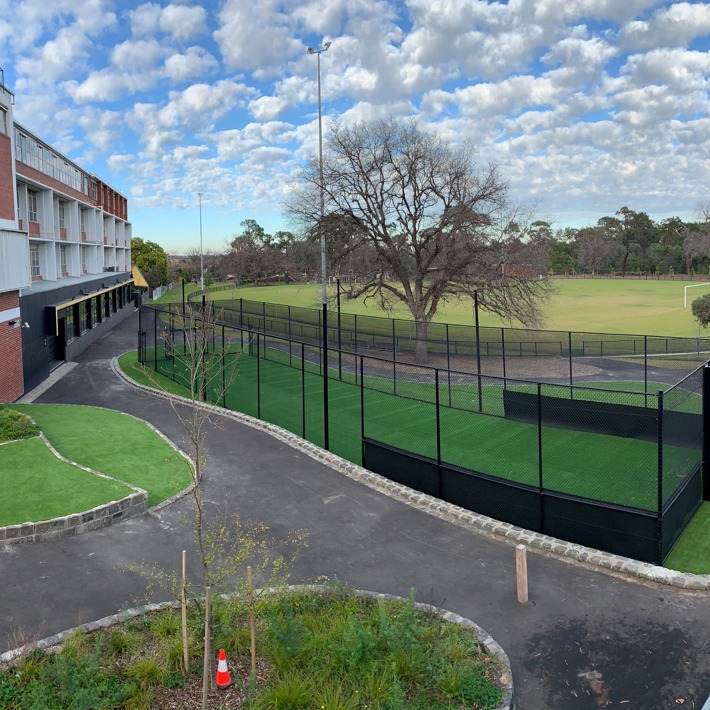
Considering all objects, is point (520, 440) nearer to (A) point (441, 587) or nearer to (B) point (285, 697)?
(A) point (441, 587)

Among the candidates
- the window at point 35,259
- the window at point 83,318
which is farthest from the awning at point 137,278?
the window at point 83,318

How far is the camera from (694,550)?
10.6 meters

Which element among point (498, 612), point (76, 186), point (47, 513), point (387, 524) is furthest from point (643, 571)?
point (76, 186)

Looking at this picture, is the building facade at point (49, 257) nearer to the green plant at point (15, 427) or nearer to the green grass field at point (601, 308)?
the green plant at point (15, 427)

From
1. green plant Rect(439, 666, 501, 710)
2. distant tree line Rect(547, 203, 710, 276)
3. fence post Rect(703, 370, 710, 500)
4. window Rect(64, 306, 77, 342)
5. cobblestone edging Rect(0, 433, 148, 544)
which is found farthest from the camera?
distant tree line Rect(547, 203, 710, 276)

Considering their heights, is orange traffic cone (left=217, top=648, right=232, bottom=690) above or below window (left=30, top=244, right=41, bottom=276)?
below

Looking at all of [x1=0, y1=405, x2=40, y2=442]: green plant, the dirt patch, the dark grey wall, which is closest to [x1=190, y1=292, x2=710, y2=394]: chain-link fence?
the dirt patch

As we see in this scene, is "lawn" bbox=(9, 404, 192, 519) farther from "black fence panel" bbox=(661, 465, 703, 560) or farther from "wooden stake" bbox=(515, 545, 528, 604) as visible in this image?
"black fence panel" bbox=(661, 465, 703, 560)

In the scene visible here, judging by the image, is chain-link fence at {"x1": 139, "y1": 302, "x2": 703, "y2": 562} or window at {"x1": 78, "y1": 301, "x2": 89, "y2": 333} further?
window at {"x1": 78, "y1": 301, "x2": 89, "y2": 333}

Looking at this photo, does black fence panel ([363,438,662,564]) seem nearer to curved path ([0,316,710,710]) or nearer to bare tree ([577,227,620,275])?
curved path ([0,316,710,710])

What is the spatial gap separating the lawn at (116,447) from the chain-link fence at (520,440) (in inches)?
81.7

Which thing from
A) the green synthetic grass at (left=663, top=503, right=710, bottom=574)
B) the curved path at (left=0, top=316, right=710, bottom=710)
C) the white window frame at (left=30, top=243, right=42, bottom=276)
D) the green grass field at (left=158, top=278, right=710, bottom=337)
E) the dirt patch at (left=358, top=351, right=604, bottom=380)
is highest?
the white window frame at (left=30, top=243, right=42, bottom=276)

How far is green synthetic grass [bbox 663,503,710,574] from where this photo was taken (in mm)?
9995

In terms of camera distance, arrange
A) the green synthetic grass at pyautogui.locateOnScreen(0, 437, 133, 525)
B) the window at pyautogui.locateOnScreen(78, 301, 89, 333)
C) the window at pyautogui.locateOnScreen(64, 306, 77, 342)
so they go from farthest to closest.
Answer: the window at pyautogui.locateOnScreen(78, 301, 89, 333), the window at pyautogui.locateOnScreen(64, 306, 77, 342), the green synthetic grass at pyautogui.locateOnScreen(0, 437, 133, 525)
